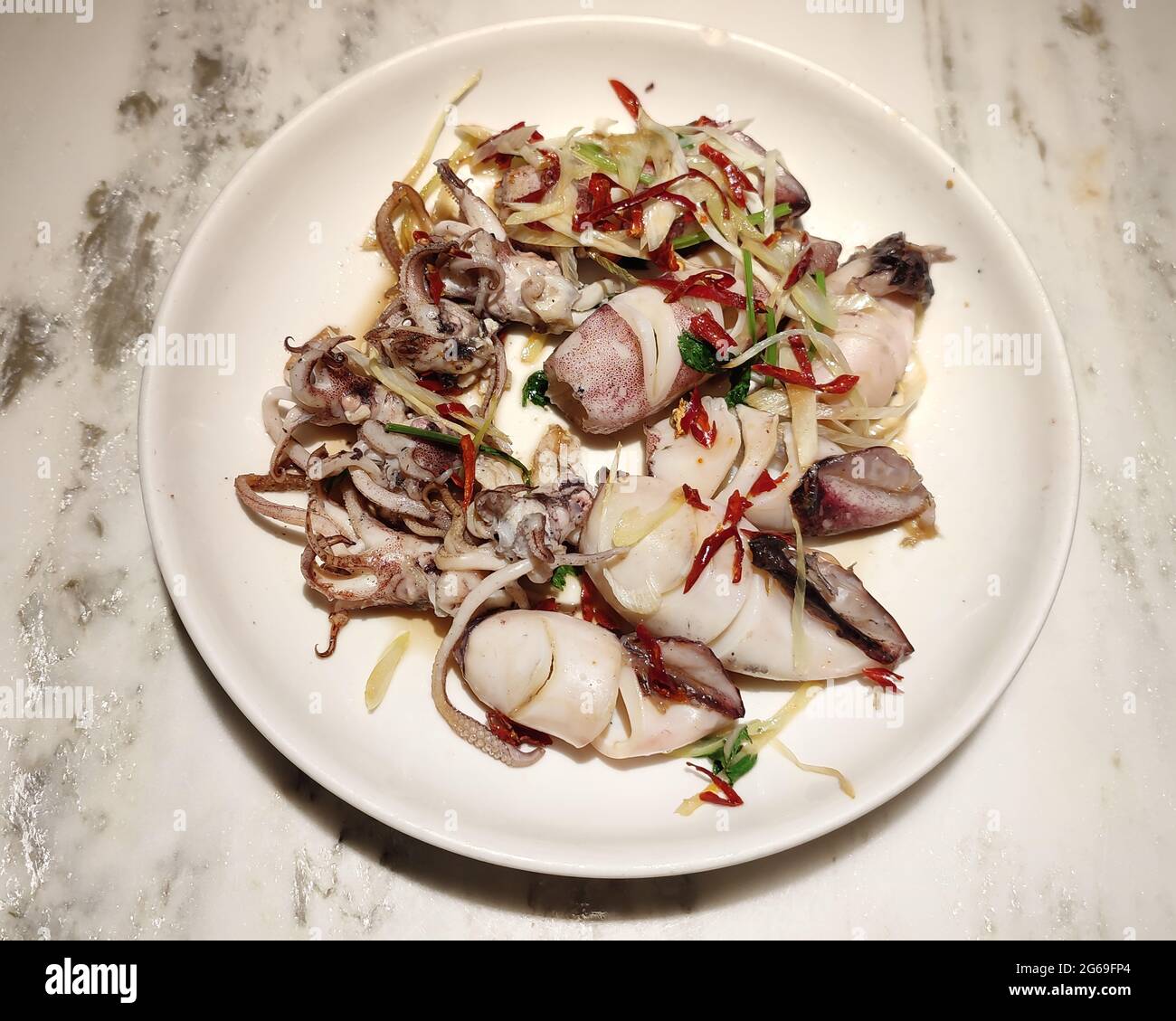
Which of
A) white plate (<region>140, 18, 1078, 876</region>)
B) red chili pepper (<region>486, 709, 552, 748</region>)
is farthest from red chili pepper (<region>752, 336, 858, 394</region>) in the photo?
red chili pepper (<region>486, 709, 552, 748</region>)

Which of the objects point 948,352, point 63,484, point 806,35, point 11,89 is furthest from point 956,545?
point 11,89

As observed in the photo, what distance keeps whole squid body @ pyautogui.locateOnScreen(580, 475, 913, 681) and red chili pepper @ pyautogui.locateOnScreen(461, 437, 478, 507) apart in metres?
0.37

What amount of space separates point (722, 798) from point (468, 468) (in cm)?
124

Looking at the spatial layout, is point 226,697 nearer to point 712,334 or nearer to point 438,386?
point 438,386

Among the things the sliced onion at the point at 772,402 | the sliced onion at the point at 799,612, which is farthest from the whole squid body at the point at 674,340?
the sliced onion at the point at 799,612

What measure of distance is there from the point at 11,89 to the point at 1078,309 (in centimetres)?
439

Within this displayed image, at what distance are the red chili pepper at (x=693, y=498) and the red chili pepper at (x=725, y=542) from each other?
87 mm

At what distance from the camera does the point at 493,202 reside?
9.93 feet

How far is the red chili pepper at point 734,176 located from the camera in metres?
2.87

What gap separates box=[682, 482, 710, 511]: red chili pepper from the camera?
259 cm

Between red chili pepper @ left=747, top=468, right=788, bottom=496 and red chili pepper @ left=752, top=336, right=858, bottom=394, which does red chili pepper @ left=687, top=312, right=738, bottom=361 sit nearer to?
red chili pepper @ left=752, top=336, right=858, bottom=394

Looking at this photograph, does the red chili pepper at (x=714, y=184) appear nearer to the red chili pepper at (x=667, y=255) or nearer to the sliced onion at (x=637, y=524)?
the red chili pepper at (x=667, y=255)

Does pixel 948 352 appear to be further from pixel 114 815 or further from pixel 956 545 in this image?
pixel 114 815

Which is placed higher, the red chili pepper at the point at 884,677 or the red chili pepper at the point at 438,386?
the red chili pepper at the point at 438,386
